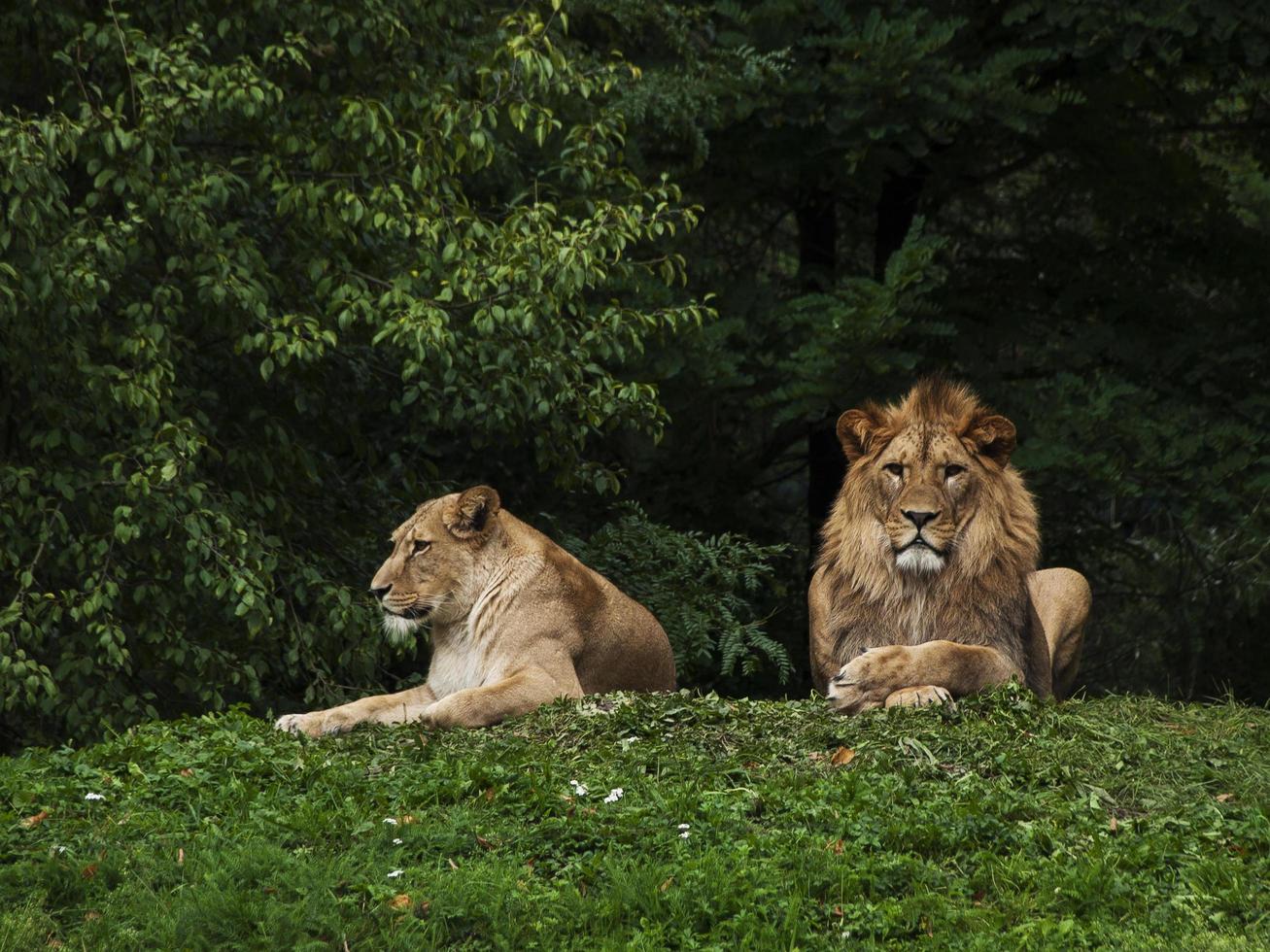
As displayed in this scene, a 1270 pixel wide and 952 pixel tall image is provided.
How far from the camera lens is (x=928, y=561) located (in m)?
7.83

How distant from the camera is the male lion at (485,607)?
823cm

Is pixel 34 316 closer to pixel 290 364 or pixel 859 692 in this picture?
pixel 290 364

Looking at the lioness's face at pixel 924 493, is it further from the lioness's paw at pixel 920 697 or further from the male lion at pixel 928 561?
the lioness's paw at pixel 920 697

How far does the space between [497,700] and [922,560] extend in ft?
6.47

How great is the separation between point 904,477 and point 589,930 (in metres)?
3.06

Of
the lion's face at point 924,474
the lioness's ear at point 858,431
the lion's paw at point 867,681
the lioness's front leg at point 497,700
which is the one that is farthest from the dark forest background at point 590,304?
the lion's paw at point 867,681

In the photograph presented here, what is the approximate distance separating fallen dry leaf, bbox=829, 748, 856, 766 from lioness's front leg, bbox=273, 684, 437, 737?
201 centimetres

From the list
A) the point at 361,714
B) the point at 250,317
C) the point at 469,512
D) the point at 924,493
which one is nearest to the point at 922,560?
the point at 924,493

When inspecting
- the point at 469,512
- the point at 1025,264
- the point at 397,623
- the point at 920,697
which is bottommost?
the point at 920,697

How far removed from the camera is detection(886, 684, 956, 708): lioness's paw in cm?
744

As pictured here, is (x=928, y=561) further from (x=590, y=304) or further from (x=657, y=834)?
(x=590, y=304)

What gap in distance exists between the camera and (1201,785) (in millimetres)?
6852

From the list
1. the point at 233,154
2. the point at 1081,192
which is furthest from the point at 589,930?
the point at 1081,192

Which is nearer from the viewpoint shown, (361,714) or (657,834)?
(657,834)
